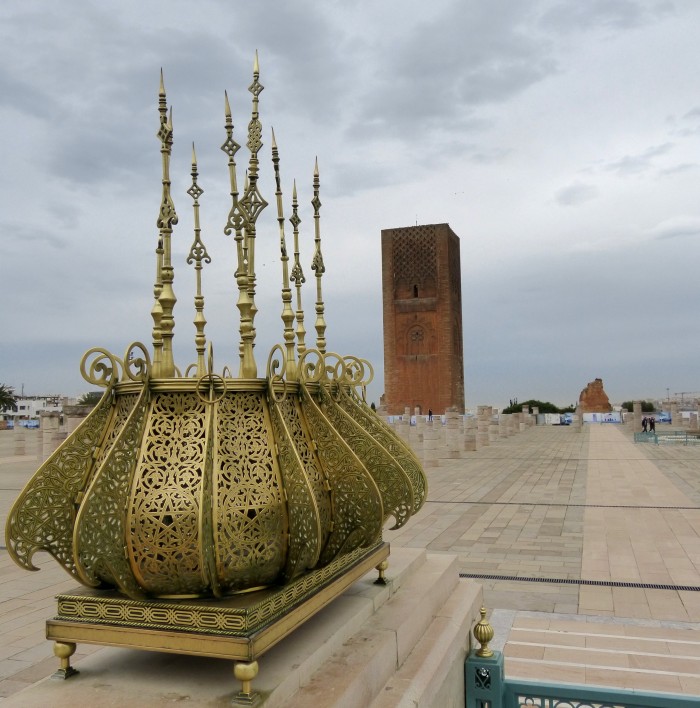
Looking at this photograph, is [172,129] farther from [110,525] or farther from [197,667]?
[197,667]

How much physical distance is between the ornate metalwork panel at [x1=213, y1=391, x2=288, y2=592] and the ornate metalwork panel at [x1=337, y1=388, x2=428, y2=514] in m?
0.88

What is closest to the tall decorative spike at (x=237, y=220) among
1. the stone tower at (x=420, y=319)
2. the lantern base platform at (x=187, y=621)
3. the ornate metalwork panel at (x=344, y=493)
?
the ornate metalwork panel at (x=344, y=493)

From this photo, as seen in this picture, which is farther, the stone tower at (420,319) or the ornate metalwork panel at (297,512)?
the stone tower at (420,319)

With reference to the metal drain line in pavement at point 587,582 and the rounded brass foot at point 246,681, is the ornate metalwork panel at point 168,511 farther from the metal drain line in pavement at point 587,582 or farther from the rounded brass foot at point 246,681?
the metal drain line in pavement at point 587,582

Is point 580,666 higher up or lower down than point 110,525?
lower down

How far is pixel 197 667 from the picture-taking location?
1.99 m

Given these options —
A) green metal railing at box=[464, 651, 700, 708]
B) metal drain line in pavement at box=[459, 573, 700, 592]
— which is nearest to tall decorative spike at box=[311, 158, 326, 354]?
green metal railing at box=[464, 651, 700, 708]

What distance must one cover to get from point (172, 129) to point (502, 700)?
8.44 feet

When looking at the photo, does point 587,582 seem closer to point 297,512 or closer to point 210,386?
point 297,512

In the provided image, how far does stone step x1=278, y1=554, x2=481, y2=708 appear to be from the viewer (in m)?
1.98

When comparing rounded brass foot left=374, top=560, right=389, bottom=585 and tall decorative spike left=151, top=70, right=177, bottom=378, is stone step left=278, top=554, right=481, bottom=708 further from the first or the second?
tall decorative spike left=151, top=70, right=177, bottom=378

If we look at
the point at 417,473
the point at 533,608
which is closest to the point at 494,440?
the point at 533,608

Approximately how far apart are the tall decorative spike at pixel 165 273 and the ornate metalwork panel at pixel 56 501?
223 mm

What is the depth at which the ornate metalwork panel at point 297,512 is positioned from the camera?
205 centimetres
